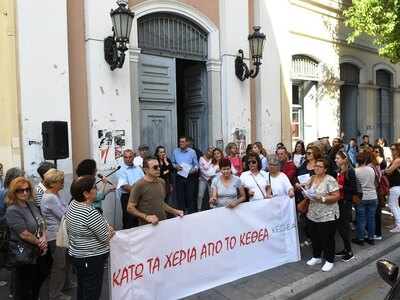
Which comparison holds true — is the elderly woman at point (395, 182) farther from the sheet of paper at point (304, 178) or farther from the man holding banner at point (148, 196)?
the man holding banner at point (148, 196)

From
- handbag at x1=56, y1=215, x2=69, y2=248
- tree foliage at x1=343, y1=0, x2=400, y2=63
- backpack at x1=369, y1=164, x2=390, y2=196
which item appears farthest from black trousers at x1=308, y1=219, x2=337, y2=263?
tree foliage at x1=343, y1=0, x2=400, y2=63

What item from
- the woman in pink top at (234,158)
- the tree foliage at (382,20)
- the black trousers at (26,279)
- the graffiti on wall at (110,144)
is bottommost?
the black trousers at (26,279)

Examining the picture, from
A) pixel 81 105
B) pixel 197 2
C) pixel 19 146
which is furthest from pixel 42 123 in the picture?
pixel 197 2

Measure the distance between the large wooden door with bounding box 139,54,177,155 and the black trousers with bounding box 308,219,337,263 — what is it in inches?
166

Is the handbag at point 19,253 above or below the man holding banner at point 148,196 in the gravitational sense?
below

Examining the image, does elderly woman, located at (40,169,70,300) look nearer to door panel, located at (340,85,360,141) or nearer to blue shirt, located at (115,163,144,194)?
blue shirt, located at (115,163,144,194)

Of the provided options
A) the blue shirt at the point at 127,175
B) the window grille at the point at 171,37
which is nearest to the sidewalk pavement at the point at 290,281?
the blue shirt at the point at 127,175

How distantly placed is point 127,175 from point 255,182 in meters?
2.21

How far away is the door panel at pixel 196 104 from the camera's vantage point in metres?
9.62

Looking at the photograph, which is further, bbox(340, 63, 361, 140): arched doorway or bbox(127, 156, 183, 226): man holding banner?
bbox(340, 63, 361, 140): arched doorway

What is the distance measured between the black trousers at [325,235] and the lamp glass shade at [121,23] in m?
4.37

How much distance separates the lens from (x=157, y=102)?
8609 millimetres

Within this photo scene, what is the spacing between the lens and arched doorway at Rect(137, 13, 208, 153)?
834cm

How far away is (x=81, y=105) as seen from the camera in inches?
280
